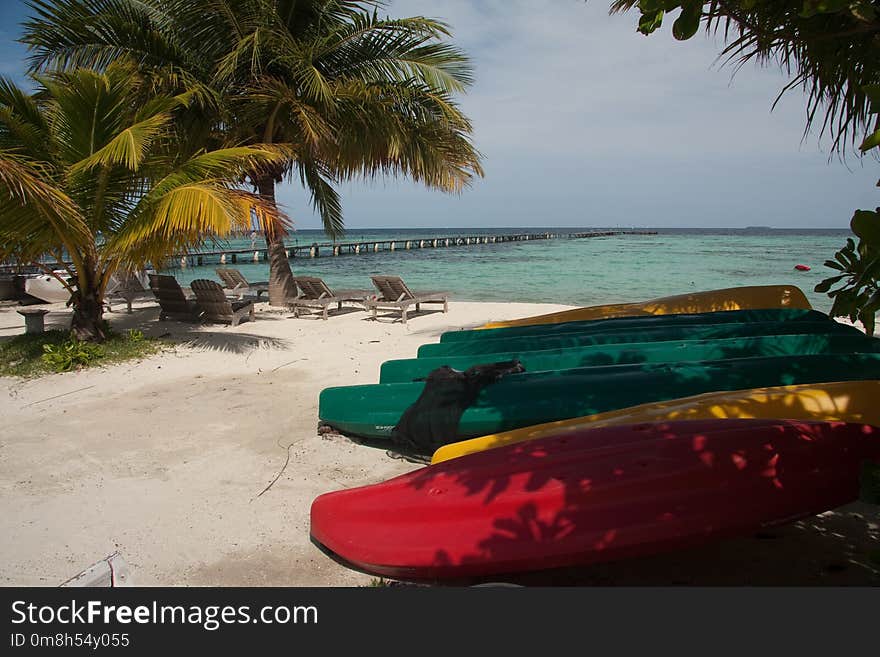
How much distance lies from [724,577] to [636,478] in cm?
79

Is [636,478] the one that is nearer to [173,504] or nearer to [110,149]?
[173,504]

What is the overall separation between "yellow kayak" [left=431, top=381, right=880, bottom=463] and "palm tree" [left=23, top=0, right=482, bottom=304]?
27.0ft

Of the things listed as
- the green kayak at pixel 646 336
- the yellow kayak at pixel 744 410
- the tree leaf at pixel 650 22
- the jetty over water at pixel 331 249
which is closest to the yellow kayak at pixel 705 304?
the green kayak at pixel 646 336

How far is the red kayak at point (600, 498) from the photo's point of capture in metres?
2.99

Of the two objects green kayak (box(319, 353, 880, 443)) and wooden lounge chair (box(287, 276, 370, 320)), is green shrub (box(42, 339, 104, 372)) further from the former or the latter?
green kayak (box(319, 353, 880, 443))

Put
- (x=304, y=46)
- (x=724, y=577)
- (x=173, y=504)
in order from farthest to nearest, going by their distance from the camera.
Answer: (x=304, y=46), (x=173, y=504), (x=724, y=577)

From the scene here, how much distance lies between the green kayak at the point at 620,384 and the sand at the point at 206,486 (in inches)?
33.7

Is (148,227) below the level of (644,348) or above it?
above

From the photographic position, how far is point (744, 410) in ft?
12.8

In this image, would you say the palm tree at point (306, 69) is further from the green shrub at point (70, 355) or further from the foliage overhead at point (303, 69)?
the green shrub at point (70, 355)

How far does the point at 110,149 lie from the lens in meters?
7.57

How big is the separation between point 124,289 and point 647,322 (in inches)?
475

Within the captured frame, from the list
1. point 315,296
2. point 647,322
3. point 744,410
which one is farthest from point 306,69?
point 744,410
